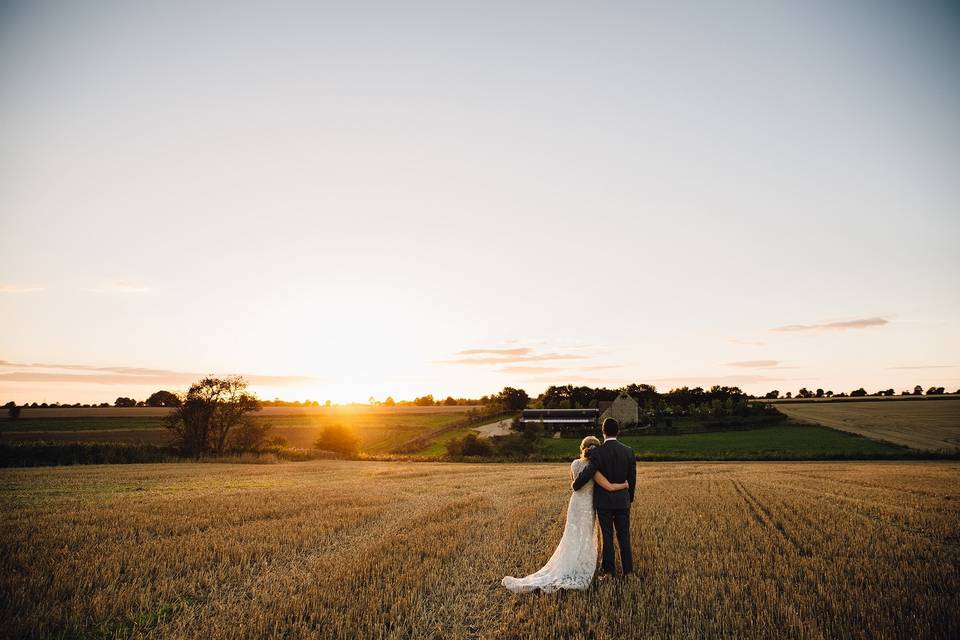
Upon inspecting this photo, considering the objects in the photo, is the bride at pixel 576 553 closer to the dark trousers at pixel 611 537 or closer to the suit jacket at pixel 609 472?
the suit jacket at pixel 609 472

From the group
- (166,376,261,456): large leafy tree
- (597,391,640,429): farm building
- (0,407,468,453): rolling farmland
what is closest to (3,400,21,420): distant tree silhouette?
(0,407,468,453): rolling farmland

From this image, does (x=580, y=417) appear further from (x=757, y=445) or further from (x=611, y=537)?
(x=611, y=537)

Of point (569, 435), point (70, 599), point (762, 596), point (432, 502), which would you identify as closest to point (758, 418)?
point (569, 435)

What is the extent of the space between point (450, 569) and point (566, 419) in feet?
260

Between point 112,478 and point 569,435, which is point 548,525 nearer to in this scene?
point 112,478

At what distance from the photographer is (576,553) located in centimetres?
838

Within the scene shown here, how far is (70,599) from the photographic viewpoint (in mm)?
7594

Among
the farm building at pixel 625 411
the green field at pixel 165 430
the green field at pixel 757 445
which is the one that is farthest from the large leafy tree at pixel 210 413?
the farm building at pixel 625 411

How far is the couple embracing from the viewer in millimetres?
8453

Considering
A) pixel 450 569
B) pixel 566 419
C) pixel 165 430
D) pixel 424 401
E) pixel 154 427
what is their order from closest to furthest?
1. pixel 450 569
2. pixel 165 430
3. pixel 154 427
4. pixel 566 419
5. pixel 424 401

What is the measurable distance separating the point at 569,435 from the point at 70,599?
7458cm

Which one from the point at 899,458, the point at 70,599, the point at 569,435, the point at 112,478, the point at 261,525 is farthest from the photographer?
the point at 569,435

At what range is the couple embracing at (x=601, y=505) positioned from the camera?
333 inches

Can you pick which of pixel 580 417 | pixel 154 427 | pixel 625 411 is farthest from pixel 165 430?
pixel 625 411
